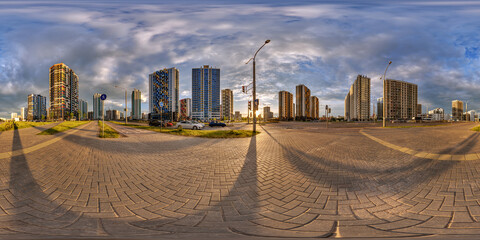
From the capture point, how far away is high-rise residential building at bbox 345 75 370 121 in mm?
106125

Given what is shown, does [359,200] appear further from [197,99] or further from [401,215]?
[197,99]

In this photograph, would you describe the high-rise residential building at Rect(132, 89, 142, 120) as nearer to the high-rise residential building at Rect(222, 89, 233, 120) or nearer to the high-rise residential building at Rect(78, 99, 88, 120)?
the high-rise residential building at Rect(78, 99, 88, 120)

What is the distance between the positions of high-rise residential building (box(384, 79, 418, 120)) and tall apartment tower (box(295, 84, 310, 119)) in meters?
38.1

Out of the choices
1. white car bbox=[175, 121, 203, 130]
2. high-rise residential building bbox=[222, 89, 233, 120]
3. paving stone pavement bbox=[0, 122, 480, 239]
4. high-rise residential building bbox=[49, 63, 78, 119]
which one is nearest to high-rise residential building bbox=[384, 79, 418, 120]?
high-rise residential building bbox=[222, 89, 233, 120]

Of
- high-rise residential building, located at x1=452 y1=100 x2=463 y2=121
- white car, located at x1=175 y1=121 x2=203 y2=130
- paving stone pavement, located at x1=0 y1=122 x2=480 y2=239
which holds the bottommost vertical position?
paving stone pavement, located at x1=0 y1=122 x2=480 y2=239

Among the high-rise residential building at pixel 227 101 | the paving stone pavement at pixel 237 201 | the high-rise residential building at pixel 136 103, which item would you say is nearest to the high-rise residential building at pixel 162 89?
the high-rise residential building at pixel 136 103

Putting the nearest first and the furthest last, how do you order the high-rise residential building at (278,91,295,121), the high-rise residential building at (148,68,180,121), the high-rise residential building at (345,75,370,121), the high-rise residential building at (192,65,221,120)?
the high-rise residential building at (345,75,370,121) < the high-rise residential building at (278,91,295,121) < the high-rise residential building at (148,68,180,121) < the high-rise residential building at (192,65,221,120)

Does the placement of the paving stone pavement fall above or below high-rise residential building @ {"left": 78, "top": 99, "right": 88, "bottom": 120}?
below

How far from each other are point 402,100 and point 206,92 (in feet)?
380

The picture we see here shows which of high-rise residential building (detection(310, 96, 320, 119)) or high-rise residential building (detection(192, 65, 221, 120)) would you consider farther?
high-rise residential building (detection(192, 65, 221, 120))

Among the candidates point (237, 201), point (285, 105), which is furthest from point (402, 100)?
point (237, 201)

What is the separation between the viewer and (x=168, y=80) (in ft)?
388

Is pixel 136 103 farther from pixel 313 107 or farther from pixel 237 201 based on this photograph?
pixel 237 201

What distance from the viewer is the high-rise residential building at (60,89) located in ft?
254
